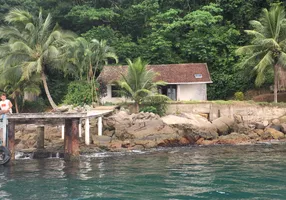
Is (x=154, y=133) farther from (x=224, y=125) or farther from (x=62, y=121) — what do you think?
(x=62, y=121)

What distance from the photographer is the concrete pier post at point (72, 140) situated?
2128 cm

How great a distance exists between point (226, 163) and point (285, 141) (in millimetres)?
10406

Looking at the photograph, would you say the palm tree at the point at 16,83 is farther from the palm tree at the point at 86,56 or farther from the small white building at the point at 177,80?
the small white building at the point at 177,80

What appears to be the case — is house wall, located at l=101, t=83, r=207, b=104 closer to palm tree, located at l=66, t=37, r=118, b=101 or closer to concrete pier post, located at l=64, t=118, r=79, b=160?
palm tree, located at l=66, t=37, r=118, b=101

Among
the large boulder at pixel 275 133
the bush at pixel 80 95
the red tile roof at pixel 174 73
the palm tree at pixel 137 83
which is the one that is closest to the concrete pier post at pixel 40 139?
the bush at pixel 80 95

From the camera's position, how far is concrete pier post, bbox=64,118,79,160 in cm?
2128

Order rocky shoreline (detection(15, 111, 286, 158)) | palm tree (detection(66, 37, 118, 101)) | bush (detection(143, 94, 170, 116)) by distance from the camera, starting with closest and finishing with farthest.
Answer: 1. rocky shoreline (detection(15, 111, 286, 158))
2. bush (detection(143, 94, 170, 116))
3. palm tree (detection(66, 37, 118, 101))

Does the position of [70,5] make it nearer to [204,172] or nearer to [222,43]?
[222,43]

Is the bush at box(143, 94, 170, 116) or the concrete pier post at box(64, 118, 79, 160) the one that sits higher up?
the bush at box(143, 94, 170, 116)

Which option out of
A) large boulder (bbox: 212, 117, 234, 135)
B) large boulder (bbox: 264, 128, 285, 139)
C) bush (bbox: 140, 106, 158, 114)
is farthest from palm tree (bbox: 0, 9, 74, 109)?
large boulder (bbox: 264, 128, 285, 139)

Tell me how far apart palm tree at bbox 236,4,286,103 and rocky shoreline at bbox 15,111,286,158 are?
4.97 metres

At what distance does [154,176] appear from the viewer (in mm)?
16547

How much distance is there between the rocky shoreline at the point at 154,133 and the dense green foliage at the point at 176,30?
8.52 m

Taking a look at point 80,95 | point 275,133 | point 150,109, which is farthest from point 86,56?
point 275,133
